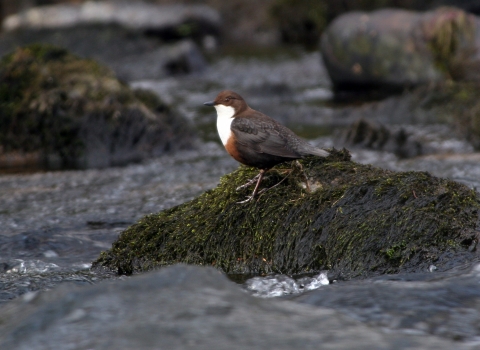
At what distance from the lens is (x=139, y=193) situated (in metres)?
6.53

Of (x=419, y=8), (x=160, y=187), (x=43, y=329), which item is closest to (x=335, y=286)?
(x=43, y=329)

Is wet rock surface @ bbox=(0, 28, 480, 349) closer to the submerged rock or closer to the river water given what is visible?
the river water

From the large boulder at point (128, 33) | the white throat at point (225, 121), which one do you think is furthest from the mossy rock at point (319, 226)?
the large boulder at point (128, 33)

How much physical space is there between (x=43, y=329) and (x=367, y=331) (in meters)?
1.18

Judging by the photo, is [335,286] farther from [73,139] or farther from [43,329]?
[73,139]

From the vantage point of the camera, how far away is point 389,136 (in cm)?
823

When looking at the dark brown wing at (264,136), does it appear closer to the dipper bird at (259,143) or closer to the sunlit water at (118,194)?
the dipper bird at (259,143)

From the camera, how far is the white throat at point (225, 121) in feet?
14.4

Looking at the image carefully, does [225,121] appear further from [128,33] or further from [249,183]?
[128,33]

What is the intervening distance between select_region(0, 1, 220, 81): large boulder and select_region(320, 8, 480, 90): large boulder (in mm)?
4530

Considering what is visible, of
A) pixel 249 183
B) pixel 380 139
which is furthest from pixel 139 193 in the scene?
pixel 380 139

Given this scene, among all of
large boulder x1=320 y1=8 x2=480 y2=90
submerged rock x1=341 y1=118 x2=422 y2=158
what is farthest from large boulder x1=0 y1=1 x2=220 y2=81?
submerged rock x1=341 y1=118 x2=422 y2=158

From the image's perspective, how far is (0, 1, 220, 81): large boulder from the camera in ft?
53.3

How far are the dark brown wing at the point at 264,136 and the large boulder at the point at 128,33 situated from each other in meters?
11.4
